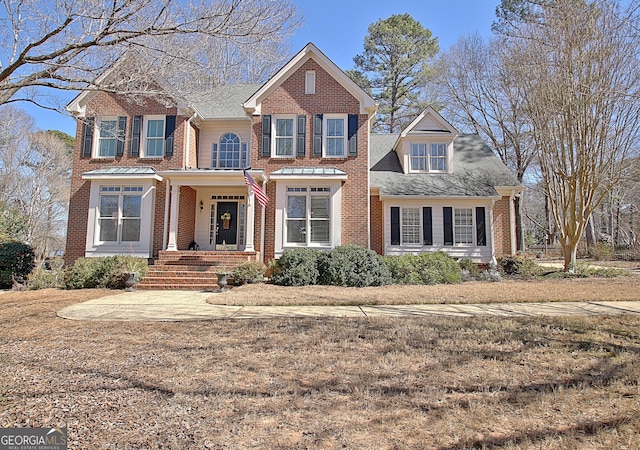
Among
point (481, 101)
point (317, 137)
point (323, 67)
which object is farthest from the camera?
point (481, 101)

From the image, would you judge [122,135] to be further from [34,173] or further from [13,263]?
[34,173]

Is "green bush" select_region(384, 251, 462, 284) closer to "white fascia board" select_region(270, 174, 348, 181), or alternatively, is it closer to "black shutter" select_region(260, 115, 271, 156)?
"white fascia board" select_region(270, 174, 348, 181)

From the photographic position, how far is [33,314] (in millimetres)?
7078

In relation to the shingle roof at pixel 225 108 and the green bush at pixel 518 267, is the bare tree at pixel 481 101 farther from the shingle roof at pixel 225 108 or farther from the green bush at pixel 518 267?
the shingle roof at pixel 225 108

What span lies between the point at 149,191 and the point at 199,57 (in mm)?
8760

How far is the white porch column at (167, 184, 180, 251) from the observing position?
1337 centimetres

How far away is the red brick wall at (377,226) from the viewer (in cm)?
1526

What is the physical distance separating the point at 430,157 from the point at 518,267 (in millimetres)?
5913

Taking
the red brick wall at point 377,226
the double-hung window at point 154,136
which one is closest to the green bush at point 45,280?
the double-hung window at point 154,136

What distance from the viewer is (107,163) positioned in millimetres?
14953

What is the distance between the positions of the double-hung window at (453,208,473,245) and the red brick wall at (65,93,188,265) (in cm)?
1171

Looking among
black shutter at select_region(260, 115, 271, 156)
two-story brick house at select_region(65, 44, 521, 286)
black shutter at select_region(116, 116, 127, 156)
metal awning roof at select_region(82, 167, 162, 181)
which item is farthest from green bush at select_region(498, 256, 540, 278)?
black shutter at select_region(116, 116, 127, 156)

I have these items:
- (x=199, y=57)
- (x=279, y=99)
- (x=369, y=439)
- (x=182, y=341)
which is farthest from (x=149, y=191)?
(x=369, y=439)

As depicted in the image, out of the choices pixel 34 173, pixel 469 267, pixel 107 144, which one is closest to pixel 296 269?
pixel 469 267
